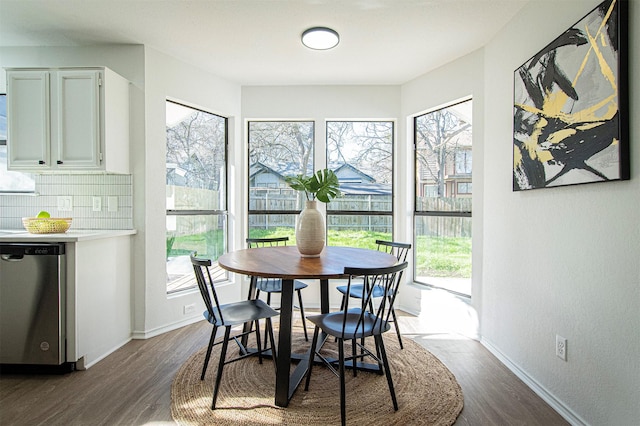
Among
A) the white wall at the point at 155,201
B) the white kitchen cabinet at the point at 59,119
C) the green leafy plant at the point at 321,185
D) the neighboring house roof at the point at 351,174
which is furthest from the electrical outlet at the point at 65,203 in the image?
the neighboring house roof at the point at 351,174

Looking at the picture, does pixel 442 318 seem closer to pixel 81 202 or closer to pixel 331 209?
pixel 331 209

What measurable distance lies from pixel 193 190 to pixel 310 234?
5.56 ft

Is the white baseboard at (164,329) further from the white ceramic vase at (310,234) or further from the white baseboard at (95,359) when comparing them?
the white ceramic vase at (310,234)

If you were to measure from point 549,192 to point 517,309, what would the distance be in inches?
34.1

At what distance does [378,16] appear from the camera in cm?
247

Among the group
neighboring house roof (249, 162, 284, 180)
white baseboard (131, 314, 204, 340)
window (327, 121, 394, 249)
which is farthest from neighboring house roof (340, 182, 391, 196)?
white baseboard (131, 314, 204, 340)

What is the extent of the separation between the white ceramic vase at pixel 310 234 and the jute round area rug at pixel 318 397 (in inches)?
32.7

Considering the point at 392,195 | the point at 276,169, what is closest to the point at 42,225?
the point at 276,169

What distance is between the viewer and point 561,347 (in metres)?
1.95

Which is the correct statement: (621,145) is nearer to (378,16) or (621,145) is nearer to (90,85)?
(378,16)

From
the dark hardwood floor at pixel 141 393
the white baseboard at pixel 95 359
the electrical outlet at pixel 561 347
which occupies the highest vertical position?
the electrical outlet at pixel 561 347

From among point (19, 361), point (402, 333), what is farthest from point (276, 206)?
point (19, 361)

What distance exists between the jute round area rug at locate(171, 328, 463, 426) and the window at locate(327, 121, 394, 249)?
1685 mm

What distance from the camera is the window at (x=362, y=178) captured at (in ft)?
13.0
